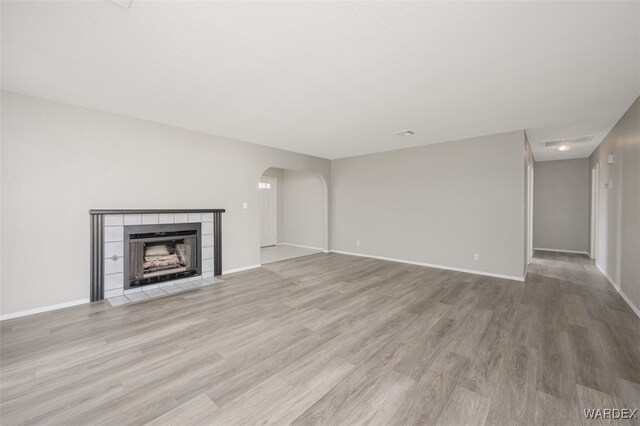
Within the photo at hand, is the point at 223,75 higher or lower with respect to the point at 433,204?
higher

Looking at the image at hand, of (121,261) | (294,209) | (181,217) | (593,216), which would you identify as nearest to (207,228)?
(181,217)

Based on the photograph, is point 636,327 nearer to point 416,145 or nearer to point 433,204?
point 433,204

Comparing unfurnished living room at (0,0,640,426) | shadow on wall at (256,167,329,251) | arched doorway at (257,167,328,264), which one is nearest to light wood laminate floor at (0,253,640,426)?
unfurnished living room at (0,0,640,426)

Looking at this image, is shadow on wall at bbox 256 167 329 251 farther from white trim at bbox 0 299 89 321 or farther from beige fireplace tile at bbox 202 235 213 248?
white trim at bbox 0 299 89 321

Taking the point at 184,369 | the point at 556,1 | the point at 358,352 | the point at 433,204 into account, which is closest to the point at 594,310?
the point at 433,204

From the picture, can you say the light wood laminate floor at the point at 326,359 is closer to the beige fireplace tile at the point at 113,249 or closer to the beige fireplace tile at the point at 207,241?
the beige fireplace tile at the point at 113,249

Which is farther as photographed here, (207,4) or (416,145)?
(416,145)

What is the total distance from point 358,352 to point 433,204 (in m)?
3.94

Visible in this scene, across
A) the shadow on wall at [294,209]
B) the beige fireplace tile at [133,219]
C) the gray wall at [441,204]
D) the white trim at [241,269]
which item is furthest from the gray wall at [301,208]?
the beige fireplace tile at [133,219]

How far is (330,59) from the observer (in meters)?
2.21

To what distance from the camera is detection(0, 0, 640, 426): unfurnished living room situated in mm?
1686

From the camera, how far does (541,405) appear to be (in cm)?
160

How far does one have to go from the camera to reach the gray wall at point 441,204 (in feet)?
Answer: 14.4

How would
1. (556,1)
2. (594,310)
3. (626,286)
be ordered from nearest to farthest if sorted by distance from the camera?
(556,1) < (594,310) < (626,286)
